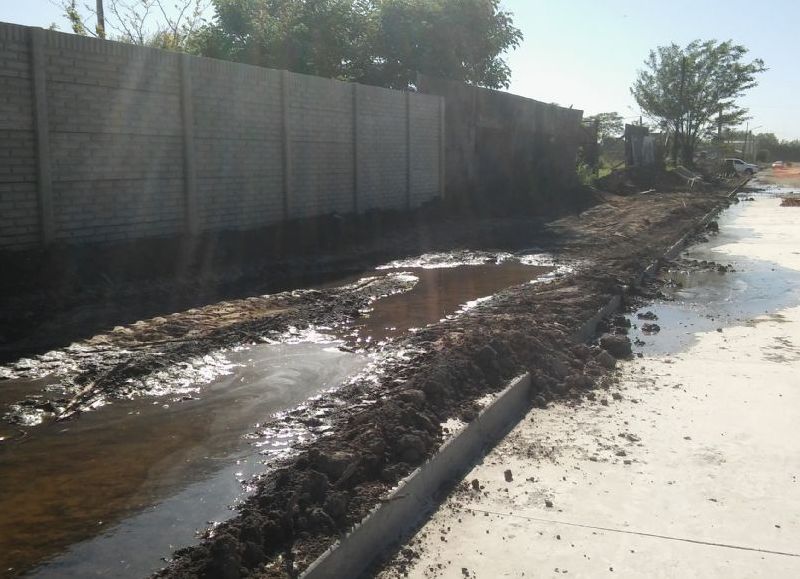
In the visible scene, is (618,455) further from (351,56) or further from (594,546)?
(351,56)

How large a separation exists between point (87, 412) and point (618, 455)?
12.4 feet

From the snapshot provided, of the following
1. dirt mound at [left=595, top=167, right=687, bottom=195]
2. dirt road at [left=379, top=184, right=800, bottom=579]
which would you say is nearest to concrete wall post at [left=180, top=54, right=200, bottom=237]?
dirt road at [left=379, top=184, right=800, bottom=579]

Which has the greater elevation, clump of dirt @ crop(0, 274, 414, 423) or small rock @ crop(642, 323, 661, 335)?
clump of dirt @ crop(0, 274, 414, 423)

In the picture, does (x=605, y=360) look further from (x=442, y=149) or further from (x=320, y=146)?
(x=442, y=149)

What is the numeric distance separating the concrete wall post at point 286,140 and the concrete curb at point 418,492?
8.04m

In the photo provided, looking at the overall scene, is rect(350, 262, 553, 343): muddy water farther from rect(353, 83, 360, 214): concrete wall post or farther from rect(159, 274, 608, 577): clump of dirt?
rect(353, 83, 360, 214): concrete wall post

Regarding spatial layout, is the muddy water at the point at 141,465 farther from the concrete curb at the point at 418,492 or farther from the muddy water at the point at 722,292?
the muddy water at the point at 722,292

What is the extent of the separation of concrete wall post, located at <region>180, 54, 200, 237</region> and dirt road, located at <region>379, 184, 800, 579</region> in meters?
6.80

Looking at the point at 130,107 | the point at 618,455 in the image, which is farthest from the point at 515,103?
the point at 618,455

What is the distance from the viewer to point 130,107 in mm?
9977

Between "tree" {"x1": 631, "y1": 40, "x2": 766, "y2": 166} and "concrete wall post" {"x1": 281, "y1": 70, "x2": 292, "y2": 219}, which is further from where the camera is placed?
"tree" {"x1": 631, "y1": 40, "x2": 766, "y2": 166}

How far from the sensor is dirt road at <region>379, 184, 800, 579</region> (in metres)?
3.71

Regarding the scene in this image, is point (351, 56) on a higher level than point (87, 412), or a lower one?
higher

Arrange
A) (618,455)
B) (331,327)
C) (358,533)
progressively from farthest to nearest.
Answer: (331,327)
(618,455)
(358,533)
